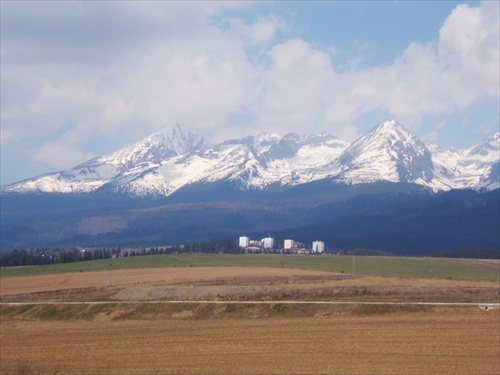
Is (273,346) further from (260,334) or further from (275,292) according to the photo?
(275,292)

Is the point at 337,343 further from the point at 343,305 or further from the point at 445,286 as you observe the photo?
the point at 445,286

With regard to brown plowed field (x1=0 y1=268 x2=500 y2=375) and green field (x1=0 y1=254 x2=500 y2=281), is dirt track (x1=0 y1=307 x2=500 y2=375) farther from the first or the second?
green field (x1=0 y1=254 x2=500 y2=281)

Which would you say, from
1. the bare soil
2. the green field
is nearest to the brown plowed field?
the bare soil

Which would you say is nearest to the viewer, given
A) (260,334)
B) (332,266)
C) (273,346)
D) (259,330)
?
(273,346)

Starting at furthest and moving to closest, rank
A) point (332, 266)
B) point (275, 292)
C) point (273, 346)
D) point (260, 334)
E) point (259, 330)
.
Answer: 1. point (332, 266)
2. point (275, 292)
3. point (259, 330)
4. point (260, 334)
5. point (273, 346)

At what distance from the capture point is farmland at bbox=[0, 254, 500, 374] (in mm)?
45719

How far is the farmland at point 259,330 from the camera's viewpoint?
45719 mm

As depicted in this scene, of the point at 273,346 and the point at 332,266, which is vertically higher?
the point at 332,266

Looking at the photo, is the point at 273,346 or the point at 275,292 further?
the point at 275,292

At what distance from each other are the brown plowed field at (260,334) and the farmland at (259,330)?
83 millimetres

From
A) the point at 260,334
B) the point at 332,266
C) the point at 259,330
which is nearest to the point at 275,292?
the point at 259,330

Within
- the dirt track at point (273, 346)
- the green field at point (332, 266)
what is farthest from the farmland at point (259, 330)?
the green field at point (332, 266)

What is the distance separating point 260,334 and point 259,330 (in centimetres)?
125

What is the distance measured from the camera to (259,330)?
178 feet
